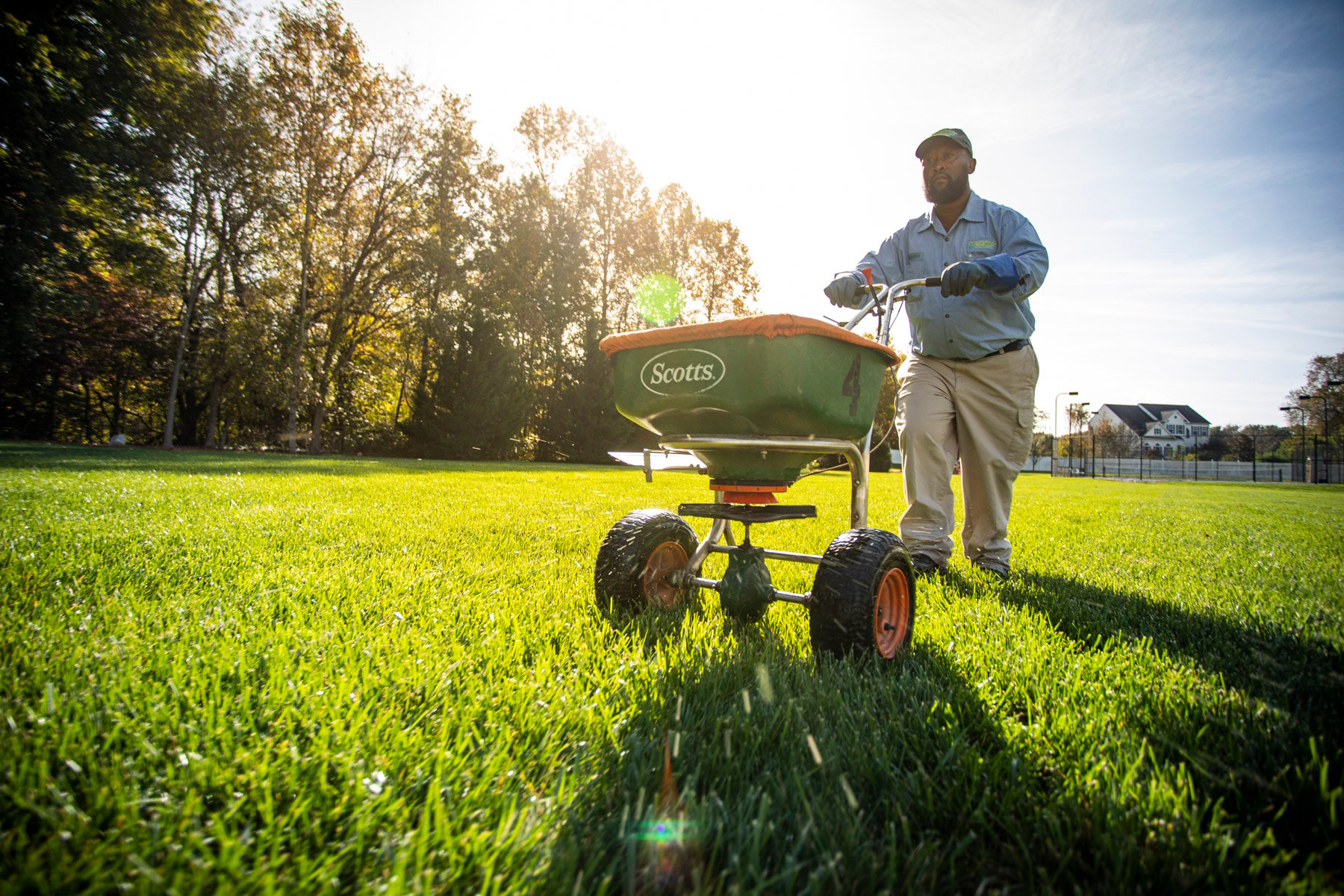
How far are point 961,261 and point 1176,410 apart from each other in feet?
346

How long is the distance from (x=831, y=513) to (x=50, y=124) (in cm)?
2101

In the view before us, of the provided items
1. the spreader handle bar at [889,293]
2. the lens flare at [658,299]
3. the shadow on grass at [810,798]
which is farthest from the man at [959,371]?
the lens flare at [658,299]

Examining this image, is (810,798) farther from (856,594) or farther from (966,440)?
(966,440)

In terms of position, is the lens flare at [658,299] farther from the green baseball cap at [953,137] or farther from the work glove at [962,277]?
the work glove at [962,277]

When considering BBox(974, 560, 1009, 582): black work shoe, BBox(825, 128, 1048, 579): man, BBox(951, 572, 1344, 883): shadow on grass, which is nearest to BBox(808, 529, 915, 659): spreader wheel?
BBox(951, 572, 1344, 883): shadow on grass

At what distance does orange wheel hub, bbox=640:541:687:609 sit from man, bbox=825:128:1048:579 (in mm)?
1659

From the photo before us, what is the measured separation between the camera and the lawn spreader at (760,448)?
2209 millimetres

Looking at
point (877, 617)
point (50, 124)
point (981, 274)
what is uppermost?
point (50, 124)

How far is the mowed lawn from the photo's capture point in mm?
1088

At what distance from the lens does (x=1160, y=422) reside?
271 feet

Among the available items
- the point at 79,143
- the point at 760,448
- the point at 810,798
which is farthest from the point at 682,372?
the point at 79,143

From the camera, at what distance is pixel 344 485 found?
7.87m

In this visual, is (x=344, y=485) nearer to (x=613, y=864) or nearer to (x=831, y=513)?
(x=831, y=513)

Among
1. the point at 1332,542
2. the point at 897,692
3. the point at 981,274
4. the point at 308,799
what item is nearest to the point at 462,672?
the point at 308,799
